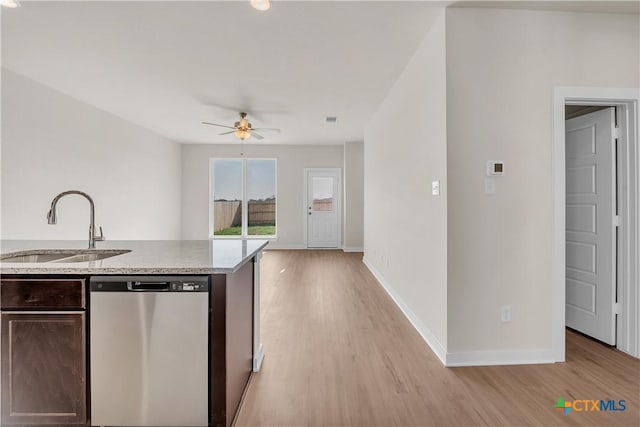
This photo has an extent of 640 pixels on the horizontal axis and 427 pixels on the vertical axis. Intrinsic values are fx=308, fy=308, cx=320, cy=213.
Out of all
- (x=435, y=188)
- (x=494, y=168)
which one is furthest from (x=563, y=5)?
(x=435, y=188)

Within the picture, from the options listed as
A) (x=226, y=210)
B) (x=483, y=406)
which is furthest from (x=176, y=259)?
(x=226, y=210)

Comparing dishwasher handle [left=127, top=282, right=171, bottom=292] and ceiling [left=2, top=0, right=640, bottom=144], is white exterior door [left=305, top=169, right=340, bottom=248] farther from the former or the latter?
dishwasher handle [left=127, top=282, right=171, bottom=292]

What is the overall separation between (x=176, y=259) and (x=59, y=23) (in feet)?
8.06

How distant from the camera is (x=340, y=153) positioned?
7.96 m

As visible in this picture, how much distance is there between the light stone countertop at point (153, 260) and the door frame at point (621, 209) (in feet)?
7.28

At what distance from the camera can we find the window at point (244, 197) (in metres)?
8.00

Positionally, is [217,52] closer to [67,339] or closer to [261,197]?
[67,339]

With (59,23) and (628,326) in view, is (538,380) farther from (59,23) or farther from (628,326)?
(59,23)

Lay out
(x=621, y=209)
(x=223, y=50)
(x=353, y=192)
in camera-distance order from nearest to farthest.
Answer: (x=621, y=209) → (x=223, y=50) → (x=353, y=192)

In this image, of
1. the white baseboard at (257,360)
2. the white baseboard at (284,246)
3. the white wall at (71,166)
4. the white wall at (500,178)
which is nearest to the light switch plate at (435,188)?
the white wall at (500,178)

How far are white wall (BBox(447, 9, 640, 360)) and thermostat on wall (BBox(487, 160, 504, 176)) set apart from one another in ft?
0.13

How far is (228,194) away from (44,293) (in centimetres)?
668

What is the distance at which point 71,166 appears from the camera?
14.5 ft

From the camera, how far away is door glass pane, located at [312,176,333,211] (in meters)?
8.01
